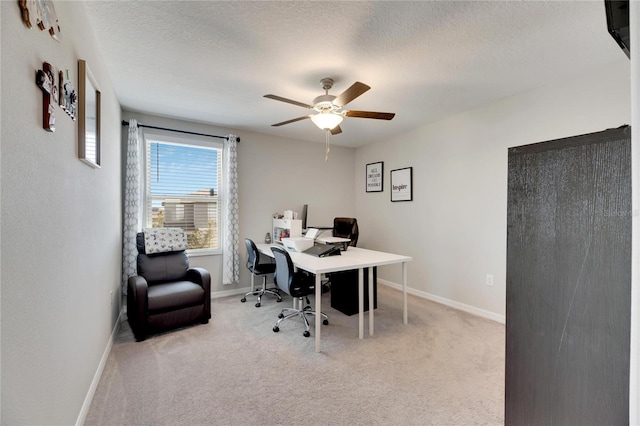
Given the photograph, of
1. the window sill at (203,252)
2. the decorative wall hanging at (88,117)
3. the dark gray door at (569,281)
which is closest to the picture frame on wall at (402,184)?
the window sill at (203,252)

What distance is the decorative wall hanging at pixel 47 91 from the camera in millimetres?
1107

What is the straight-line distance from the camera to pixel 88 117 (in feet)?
5.83

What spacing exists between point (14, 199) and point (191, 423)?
1.49 meters

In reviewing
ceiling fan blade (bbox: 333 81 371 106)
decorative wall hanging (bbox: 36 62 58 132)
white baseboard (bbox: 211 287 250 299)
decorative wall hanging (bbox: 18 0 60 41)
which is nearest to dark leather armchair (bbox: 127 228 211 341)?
white baseboard (bbox: 211 287 250 299)

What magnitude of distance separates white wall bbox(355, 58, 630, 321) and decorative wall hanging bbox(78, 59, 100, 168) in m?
3.66

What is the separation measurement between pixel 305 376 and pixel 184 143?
3255mm

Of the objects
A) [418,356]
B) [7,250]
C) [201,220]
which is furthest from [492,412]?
[201,220]

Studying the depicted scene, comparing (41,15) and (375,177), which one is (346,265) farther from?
(375,177)

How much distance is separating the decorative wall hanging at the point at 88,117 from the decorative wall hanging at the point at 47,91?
46 centimetres

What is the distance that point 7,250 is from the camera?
2.98ft

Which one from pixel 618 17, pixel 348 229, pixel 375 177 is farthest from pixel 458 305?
pixel 618 17

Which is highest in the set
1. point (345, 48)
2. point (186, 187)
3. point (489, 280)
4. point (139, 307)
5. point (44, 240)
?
point (345, 48)

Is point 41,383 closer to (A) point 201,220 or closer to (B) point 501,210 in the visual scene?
(A) point 201,220

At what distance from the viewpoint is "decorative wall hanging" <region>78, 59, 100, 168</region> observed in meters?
1.63
